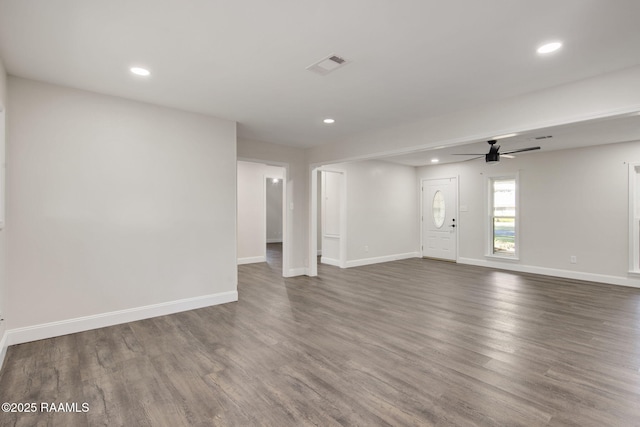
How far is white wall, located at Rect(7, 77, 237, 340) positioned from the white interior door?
5821 millimetres

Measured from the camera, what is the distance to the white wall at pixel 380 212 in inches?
287

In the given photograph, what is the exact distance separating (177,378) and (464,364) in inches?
94.2

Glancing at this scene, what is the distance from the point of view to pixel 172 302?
3990 mm

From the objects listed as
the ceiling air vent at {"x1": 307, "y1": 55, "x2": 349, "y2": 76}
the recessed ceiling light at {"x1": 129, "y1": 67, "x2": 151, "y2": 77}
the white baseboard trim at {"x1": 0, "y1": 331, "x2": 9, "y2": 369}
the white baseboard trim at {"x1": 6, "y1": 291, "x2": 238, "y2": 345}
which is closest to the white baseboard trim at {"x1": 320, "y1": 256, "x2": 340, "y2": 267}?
the white baseboard trim at {"x1": 6, "y1": 291, "x2": 238, "y2": 345}

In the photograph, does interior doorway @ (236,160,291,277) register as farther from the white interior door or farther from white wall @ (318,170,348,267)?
the white interior door

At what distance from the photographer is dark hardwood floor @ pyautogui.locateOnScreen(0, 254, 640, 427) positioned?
2029 millimetres

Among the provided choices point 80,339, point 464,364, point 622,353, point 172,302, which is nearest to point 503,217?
point 622,353

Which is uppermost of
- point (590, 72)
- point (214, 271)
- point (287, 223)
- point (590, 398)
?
point (590, 72)

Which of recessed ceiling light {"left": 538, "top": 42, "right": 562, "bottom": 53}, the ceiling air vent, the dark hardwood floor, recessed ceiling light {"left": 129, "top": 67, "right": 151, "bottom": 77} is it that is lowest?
the dark hardwood floor

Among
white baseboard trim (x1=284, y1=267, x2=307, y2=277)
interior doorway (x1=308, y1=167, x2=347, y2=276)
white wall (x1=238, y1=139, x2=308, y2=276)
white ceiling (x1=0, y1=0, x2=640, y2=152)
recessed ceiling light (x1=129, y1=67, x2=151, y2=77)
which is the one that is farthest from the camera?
interior doorway (x1=308, y1=167, x2=347, y2=276)

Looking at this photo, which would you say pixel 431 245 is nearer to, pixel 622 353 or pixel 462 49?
pixel 622 353

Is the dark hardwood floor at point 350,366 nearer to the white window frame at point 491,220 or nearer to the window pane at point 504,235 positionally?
the white window frame at point 491,220

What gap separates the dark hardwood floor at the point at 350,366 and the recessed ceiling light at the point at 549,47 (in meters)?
2.63

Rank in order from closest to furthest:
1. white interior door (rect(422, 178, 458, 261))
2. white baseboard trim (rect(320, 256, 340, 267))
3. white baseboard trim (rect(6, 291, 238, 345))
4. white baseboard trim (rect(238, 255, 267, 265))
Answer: white baseboard trim (rect(6, 291, 238, 345))
white baseboard trim (rect(320, 256, 340, 267))
white baseboard trim (rect(238, 255, 267, 265))
white interior door (rect(422, 178, 458, 261))
